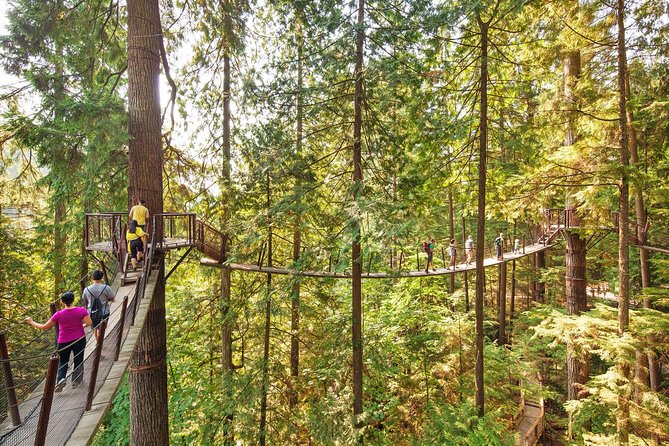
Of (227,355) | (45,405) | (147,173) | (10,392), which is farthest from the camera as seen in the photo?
(227,355)

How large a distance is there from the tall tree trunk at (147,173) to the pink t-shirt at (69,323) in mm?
1501

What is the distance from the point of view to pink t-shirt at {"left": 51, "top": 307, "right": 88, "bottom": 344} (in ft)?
10.00

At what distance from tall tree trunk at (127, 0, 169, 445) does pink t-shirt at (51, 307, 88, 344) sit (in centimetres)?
150

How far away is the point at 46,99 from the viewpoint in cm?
460

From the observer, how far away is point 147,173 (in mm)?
4766

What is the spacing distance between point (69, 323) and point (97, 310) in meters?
0.60

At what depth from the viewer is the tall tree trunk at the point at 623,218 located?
5199mm

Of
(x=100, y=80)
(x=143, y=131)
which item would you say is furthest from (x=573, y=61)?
(x=100, y=80)

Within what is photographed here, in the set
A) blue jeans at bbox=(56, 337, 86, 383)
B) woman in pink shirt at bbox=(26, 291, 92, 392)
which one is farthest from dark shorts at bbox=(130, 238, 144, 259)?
blue jeans at bbox=(56, 337, 86, 383)

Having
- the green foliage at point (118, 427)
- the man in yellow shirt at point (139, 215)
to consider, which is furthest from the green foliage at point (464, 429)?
the green foliage at point (118, 427)

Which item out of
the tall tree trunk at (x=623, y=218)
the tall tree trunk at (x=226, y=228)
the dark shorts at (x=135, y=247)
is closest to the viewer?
the dark shorts at (x=135, y=247)

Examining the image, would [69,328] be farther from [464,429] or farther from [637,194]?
[637,194]

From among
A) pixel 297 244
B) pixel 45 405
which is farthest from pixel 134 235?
pixel 297 244

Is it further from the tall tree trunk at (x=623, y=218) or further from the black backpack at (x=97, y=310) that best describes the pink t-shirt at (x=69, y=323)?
the tall tree trunk at (x=623, y=218)
